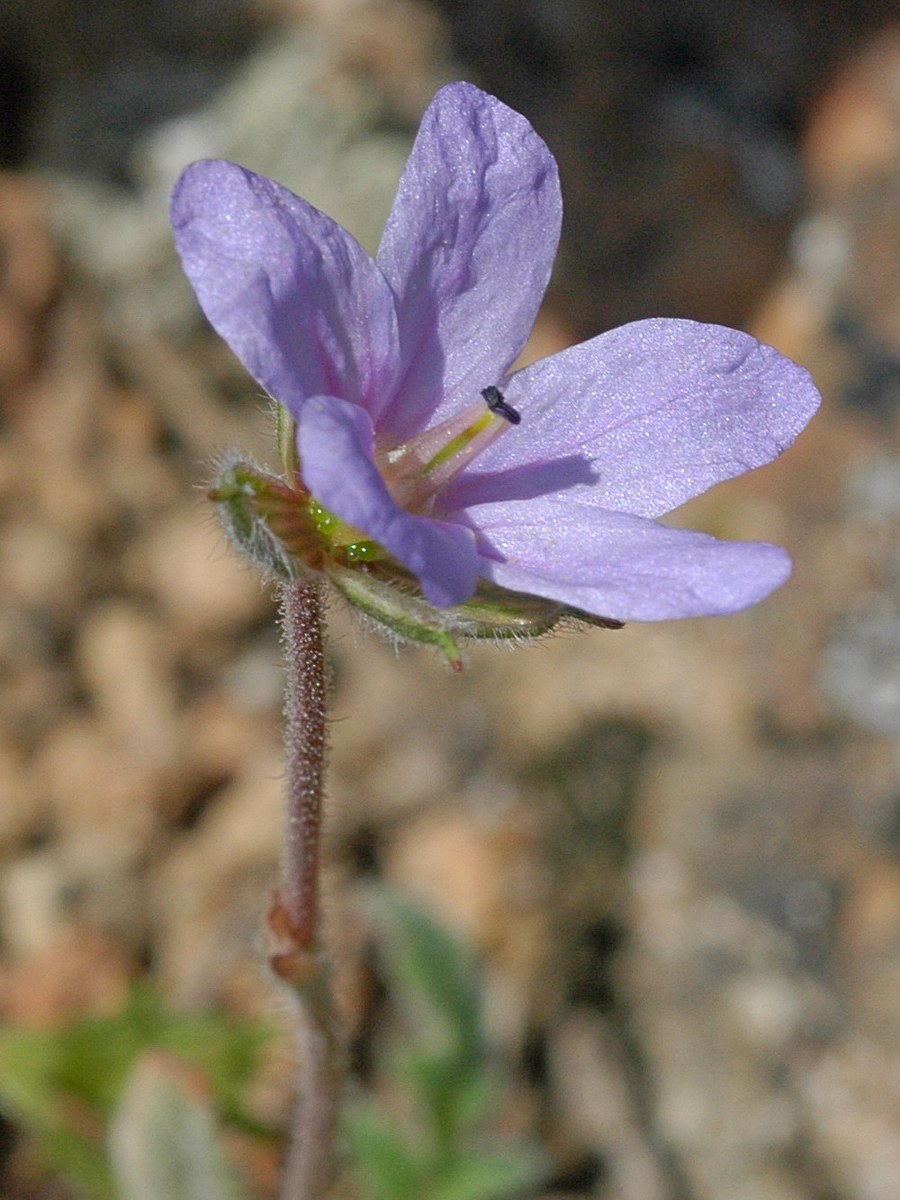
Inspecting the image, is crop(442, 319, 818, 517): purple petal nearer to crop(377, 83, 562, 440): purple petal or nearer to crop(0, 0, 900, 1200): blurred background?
crop(377, 83, 562, 440): purple petal

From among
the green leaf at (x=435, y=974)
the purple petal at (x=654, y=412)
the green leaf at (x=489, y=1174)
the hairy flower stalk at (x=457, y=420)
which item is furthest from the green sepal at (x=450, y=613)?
the green leaf at (x=489, y=1174)

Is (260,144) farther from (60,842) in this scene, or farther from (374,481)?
(374,481)

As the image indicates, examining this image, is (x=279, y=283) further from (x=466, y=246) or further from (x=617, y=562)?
(x=617, y=562)

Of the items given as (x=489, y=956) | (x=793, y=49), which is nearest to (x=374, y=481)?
(x=489, y=956)

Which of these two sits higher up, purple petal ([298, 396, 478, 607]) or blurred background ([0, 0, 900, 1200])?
blurred background ([0, 0, 900, 1200])

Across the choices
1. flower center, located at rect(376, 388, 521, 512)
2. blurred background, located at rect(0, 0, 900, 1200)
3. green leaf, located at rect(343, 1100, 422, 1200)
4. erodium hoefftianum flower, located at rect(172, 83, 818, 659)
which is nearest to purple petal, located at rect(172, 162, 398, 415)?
erodium hoefftianum flower, located at rect(172, 83, 818, 659)

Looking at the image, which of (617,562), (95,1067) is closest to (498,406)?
(617,562)

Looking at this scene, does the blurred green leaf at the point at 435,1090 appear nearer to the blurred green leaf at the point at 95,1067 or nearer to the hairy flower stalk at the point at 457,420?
the blurred green leaf at the point at 95,1067
